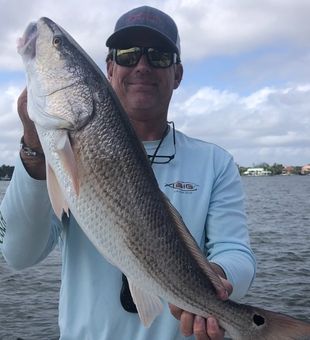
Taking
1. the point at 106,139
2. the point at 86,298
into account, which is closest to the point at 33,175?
the point at 106,139

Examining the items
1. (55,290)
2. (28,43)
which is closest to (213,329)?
(28,43)

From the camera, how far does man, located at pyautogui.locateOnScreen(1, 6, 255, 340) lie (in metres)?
3.38

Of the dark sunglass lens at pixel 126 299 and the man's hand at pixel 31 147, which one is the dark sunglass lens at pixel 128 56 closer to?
the man's hand at pixel 31 147

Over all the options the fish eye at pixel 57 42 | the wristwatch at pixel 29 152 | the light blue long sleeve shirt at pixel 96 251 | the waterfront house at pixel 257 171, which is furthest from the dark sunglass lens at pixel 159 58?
the waterfront house at pixel 257 171

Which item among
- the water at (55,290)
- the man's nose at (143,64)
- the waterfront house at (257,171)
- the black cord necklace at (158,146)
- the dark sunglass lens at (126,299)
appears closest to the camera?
the dark sunglass lens at (126,299)

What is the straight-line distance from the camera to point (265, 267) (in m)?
17.9

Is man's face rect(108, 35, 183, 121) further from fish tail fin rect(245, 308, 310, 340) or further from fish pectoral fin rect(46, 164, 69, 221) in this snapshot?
fish tail fin rect(245, 308, 310, 340)

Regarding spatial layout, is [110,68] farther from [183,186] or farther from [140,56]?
[183,186]

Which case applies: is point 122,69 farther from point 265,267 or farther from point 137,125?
point 265,267

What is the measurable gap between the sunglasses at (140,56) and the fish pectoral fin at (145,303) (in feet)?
5.50

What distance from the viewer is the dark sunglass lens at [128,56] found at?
12.9 feet

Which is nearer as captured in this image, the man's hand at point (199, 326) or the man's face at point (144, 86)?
the man's hand at point (199, 326)

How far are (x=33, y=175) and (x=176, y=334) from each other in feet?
4.89

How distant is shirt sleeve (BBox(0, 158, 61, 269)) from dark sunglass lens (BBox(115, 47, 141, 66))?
1156mm
